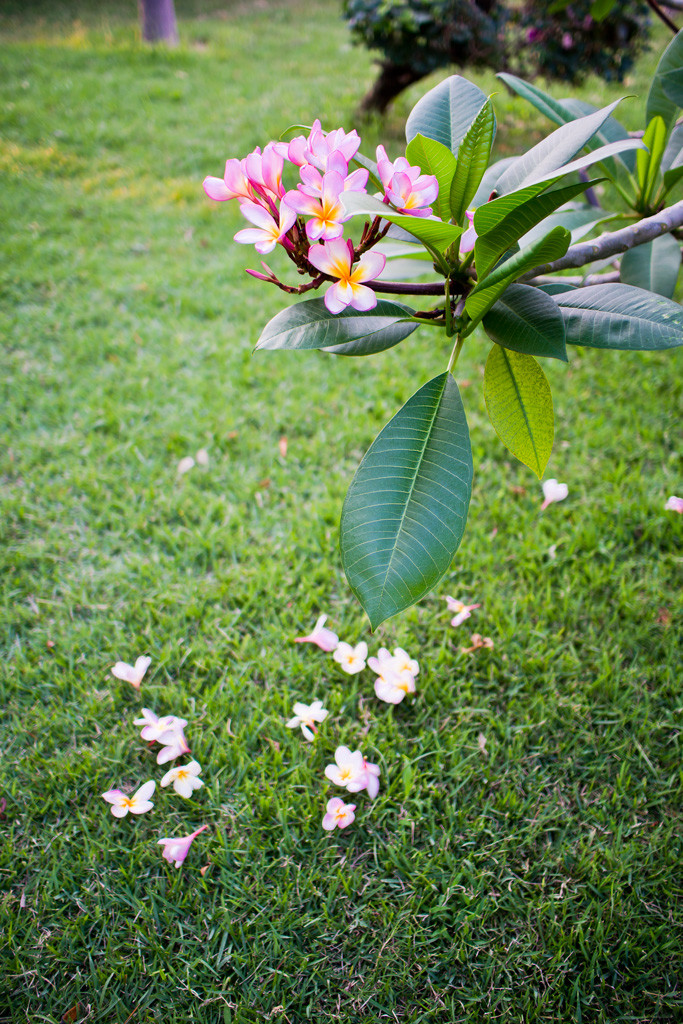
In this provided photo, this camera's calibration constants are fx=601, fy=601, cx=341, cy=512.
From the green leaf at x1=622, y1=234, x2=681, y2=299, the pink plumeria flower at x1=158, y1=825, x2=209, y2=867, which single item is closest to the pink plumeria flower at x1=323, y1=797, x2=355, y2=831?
the pink plumeria flower at x1=158, y1=825, x2=209, y2=867

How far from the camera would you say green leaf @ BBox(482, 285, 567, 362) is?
2.25 feet

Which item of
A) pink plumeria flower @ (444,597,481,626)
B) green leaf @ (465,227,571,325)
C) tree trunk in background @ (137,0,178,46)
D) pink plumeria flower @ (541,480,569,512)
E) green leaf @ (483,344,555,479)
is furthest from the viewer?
tree trunk in background @ (137,0,178,46)

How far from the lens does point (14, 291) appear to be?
9.72 ft

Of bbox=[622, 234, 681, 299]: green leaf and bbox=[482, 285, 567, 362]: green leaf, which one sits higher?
bbox=[482, 285, 567, 362]: green leaf

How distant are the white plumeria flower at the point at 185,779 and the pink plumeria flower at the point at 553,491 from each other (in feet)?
3.88

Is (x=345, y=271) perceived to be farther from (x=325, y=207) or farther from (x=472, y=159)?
(x=472, y=159)

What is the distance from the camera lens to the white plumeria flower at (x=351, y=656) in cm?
141

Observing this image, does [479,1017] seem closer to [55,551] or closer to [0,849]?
[0,849]

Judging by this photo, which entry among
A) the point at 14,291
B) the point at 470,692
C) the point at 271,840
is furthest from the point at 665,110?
the point at 14,291

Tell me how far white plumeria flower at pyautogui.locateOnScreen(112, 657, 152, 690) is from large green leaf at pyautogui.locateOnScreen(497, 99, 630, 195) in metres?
1.21

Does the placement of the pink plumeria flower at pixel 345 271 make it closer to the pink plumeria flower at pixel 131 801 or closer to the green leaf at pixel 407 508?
the green leaf at pixel 407 508

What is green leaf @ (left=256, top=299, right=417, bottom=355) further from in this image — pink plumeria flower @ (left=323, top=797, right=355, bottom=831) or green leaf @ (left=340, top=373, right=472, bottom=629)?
pink plumeria flower @ (left=323, top=797, right=355, bottom=831)

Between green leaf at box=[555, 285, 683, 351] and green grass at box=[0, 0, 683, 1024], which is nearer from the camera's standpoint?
green leaf at box=[555, 285, 683, 351]

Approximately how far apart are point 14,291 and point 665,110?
9.60 feet
